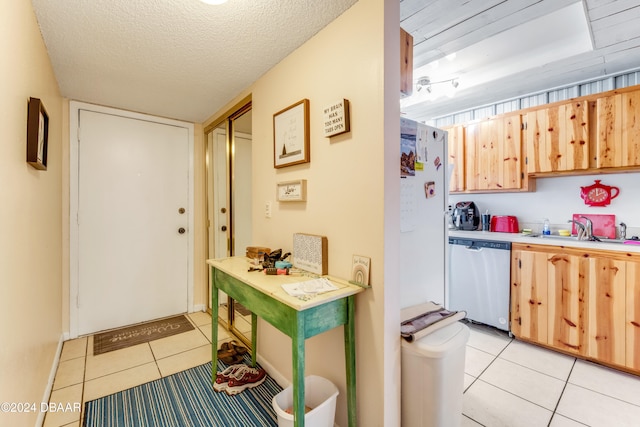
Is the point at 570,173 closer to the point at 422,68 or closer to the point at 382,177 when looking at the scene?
the point at 422,68

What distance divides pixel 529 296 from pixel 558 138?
1.49m

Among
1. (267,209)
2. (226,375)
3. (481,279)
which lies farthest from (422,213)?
(226,375)

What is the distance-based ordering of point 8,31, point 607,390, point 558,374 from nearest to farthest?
point 8,31 → point 607,390 → point 558,374

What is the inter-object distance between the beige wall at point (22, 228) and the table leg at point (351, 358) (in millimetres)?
1322

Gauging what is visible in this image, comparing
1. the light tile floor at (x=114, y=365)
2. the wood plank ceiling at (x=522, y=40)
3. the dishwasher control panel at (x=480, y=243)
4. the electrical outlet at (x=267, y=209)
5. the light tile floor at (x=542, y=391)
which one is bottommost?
the light tile floor at (x=542, y=391)

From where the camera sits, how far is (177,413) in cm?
171

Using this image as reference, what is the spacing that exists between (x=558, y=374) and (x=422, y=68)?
2.76 m

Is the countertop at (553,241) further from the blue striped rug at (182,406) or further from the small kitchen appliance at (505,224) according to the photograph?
the blue striped rug at (182,406)

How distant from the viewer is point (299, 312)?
1205mm

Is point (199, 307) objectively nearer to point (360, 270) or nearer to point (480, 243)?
point (360, 270)

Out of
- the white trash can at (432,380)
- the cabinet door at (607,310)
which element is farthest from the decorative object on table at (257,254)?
the cabinet door at (607,310)

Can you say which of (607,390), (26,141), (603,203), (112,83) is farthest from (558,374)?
(112,83)

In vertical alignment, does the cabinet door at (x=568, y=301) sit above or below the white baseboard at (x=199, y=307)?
above

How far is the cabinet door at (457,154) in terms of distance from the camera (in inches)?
132
